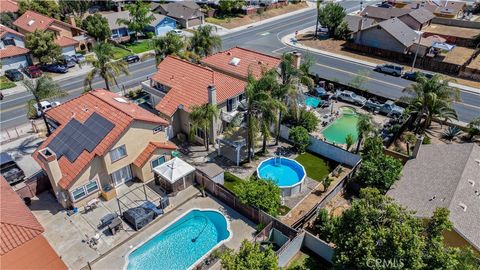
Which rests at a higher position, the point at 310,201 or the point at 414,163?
the point at 414,163

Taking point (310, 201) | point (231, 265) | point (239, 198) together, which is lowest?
point (310, 201)

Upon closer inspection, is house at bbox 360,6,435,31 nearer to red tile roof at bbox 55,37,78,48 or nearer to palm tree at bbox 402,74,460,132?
palm tree at bbox 402,74,460,132

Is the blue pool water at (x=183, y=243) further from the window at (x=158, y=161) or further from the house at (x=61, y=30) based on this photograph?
the house at (x=61, y=30)

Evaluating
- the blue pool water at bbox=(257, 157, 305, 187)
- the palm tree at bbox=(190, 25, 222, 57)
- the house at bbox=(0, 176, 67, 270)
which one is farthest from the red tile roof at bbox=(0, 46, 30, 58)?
the blue pool water at bbox=(257, 157, 305, 187)

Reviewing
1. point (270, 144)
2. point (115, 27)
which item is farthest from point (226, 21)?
point (270, 144)

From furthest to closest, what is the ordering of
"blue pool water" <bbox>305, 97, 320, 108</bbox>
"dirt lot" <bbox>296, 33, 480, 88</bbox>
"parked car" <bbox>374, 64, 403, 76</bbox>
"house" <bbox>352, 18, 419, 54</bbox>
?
"dirt lot" <bbox>296, 33, 480, 88</bbox> → "house" <bbox>352, 18, 419, 54</bbox> → "parked car" <bbox>374, 64, 403, 76</bbox> → "blue pool water" <bbox>305, 97, 320, 108</bbox>

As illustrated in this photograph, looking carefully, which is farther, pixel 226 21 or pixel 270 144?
pixel 226 21

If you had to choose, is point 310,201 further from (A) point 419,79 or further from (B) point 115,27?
(B) point 115,27
